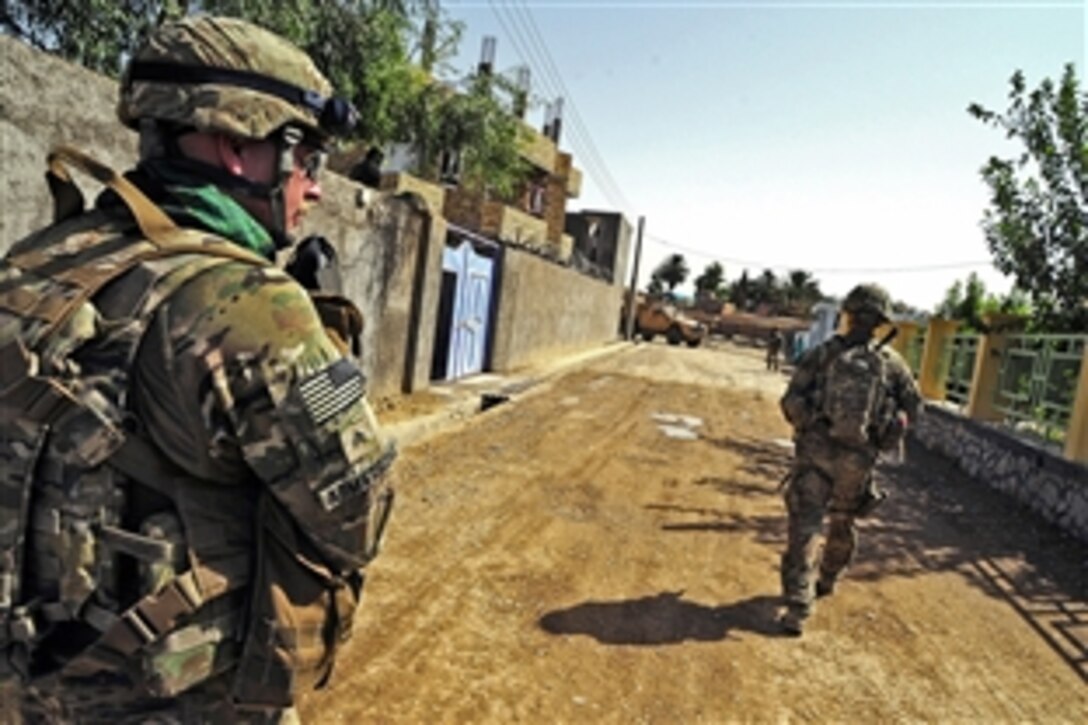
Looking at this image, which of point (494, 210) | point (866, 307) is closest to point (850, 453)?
point (866, 307)

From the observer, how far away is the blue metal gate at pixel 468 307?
35.5ft

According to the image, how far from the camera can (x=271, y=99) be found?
1.28 m

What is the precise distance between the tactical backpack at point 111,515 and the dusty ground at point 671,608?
1.71 m

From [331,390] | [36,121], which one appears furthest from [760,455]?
[331,390]

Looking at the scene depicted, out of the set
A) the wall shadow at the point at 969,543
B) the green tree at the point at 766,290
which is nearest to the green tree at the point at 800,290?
the green tree at the point at 766,290

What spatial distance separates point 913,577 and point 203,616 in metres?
5.16

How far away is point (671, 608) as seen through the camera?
13.3ft

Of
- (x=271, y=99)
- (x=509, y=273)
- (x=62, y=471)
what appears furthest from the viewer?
(x=509, y=273)

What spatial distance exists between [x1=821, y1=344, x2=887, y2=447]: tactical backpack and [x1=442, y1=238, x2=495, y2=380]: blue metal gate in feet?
21.3

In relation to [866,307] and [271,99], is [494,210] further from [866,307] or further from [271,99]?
[271,99]

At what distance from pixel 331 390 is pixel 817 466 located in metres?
3.49

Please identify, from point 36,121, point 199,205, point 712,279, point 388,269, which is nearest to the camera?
point 199,205

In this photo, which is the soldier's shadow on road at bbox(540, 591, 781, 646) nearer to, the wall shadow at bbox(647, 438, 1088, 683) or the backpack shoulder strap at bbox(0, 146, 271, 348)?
the wall shadow at bbox(647, 438, 1088, 683)

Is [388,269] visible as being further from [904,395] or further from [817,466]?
[904,395]
